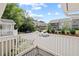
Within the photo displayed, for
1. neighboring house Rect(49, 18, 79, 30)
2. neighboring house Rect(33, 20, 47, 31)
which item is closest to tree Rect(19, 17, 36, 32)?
neighboring house Rect(33, 20, 47, 31)

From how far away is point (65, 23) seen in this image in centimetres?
234

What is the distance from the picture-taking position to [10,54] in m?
2.37

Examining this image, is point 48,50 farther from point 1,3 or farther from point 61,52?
point 1,3

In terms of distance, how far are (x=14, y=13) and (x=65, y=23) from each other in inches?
28.4

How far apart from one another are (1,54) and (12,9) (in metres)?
0.64

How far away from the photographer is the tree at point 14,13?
2318 millimetres

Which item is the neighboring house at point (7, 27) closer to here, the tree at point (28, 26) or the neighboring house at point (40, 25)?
the tree at point (28, 26)

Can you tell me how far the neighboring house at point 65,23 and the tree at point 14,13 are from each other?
1.39 feet

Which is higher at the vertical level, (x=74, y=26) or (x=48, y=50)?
(x=74, y=26)

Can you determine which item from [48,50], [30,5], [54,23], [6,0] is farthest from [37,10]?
[48,50]

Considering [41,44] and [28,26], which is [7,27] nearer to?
[28,26]

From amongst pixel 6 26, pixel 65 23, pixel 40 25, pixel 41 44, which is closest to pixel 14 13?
pixel 6 26

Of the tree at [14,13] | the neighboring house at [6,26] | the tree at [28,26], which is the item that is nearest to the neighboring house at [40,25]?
the tree at [28,26]

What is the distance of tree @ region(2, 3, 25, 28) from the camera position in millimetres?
2318
